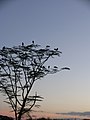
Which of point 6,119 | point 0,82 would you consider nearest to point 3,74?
point 0,82

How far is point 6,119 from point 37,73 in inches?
270

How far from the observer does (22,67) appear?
18297 millimetres

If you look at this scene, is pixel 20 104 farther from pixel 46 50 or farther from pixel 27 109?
pixel 46 50

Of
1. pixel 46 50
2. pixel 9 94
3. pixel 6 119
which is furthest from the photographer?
pixel 6 119

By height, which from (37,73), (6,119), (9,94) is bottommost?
(6,119)

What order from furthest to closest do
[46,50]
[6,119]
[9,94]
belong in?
[6,119]
[9,94]
[46,50]

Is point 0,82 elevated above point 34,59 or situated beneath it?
situated beneath

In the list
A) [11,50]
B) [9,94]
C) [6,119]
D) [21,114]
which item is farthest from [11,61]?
[6,119]

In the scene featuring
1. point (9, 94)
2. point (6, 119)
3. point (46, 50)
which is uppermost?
point (46, 50)

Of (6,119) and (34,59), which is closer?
(34,59)

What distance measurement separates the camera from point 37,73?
1798 cm

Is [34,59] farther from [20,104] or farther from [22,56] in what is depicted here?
[20,104]

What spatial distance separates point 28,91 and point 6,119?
6.36 metres

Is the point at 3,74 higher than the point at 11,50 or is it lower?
lower
